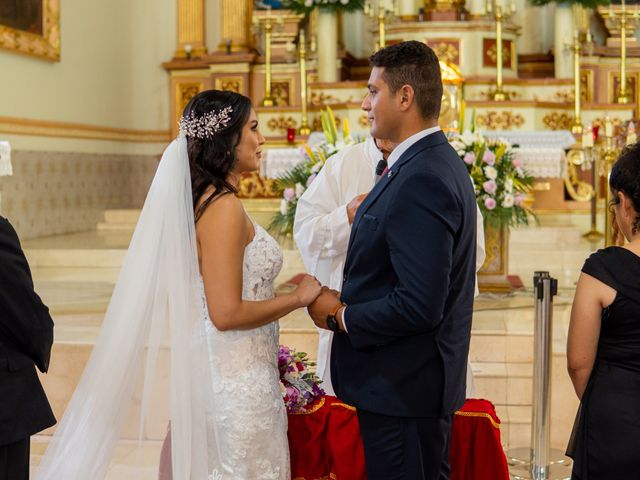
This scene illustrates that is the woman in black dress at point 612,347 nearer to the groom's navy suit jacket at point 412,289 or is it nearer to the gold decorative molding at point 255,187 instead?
the groom's navy suit jacket at point 412,289

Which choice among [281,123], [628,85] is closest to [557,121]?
[628,85]

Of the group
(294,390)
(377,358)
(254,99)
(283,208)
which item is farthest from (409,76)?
(254,99)

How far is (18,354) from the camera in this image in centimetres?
284

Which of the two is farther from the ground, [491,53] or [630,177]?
[491,53]

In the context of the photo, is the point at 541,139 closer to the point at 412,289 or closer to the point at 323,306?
the point at 323,306

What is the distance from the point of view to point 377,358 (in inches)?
113

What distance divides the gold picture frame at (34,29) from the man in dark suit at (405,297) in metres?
9.28

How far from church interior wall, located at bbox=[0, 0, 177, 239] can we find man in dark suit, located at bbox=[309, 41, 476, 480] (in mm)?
8745

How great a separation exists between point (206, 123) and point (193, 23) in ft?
37.8

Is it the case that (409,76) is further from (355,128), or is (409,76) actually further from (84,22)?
(84,22)

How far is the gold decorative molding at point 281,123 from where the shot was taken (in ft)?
41.6

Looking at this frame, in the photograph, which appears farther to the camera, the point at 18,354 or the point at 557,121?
the point at 557,121

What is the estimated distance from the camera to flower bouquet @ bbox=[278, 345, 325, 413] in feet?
11.8

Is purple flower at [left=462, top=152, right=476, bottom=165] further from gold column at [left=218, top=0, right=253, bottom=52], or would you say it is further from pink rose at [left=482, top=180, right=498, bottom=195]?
gold column at [left=218, top=0, right=253, bottom=52]
